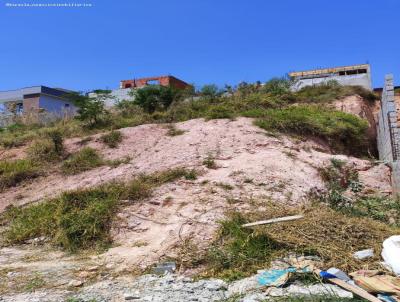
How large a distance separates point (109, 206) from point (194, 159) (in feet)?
7.49

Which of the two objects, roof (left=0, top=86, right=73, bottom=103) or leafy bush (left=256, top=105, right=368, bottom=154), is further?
roof (left=0, top=86, right=73, bottom=103)

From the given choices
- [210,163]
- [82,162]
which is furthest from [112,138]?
[210,163]

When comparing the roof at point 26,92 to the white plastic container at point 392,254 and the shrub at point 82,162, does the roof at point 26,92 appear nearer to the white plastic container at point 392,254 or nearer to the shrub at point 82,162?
the shrub at point 82,162

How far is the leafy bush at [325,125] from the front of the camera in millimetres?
9734

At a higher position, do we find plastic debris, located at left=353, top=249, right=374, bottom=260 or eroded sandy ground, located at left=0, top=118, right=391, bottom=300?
eroded sandy ground, located at left=0, top=118, right=391, bottom=300

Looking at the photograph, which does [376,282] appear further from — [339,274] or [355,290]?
[339,274]

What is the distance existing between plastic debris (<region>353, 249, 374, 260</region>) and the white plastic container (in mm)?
135

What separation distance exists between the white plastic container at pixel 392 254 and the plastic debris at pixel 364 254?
0.14 m

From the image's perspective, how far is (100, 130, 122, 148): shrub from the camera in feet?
32.2

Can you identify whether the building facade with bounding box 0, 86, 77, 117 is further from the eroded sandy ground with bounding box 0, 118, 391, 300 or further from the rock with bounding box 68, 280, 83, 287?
the rock with bounding box 68, 280, 83, 287

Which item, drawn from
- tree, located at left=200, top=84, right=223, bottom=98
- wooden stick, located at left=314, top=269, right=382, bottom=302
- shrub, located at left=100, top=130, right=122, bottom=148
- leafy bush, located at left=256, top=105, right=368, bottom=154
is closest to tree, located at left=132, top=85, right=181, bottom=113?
tree, located at left=200, top=84, right=223, bottom=98

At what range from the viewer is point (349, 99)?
503 inches

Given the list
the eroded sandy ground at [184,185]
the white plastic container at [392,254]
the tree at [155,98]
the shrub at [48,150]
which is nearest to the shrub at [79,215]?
the eroded sandy ground at [184,185]

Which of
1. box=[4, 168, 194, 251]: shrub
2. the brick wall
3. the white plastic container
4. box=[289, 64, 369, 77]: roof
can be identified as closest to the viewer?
the white plastic container
